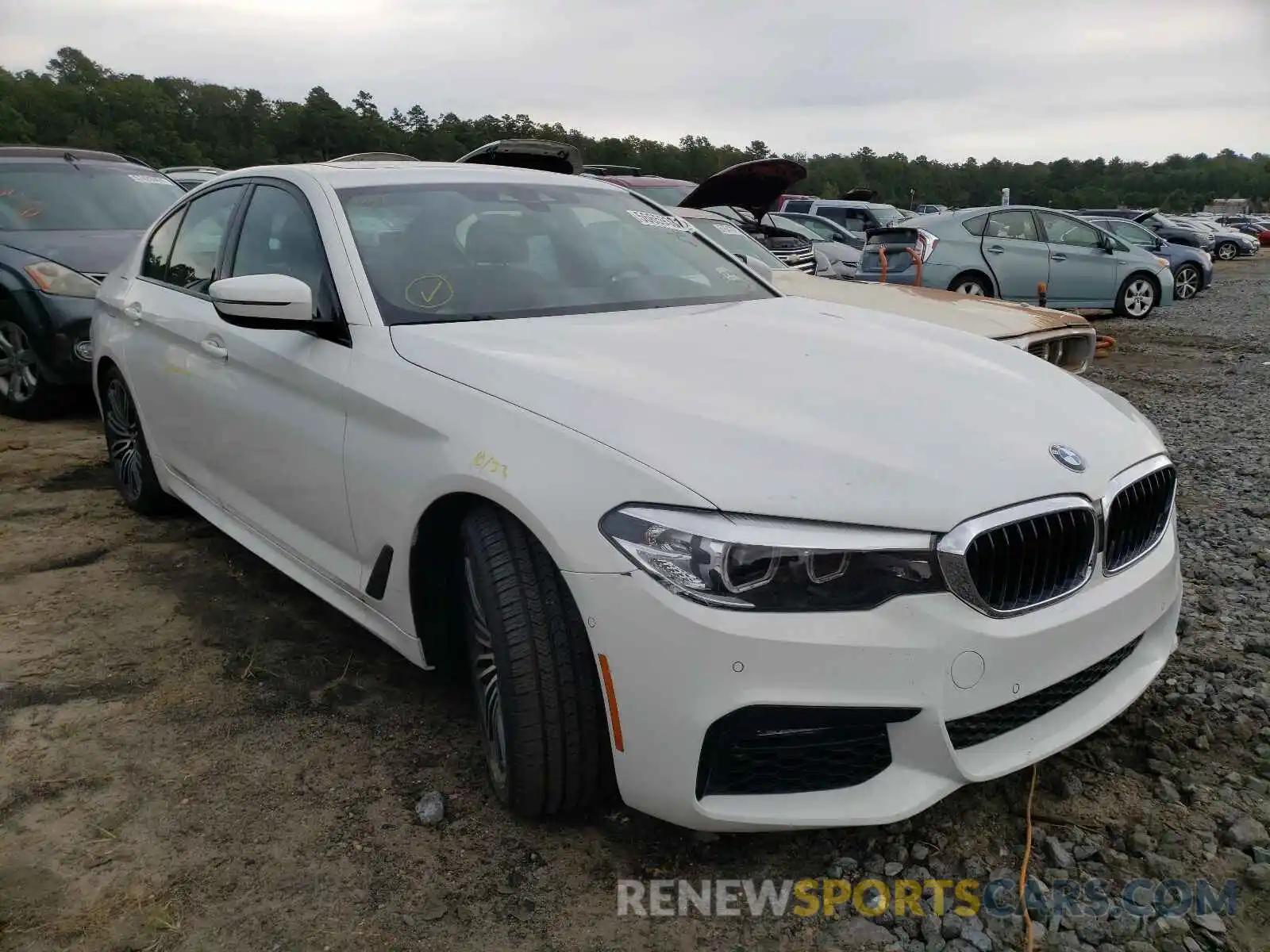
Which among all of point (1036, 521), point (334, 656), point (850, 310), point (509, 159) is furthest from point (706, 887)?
point (509, 159)

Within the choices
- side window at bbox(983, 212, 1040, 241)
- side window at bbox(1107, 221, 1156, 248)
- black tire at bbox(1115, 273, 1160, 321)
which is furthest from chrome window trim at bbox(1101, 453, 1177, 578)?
side window at bbox(1107, 221, 1156, 248)

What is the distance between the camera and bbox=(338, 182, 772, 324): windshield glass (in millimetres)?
2746

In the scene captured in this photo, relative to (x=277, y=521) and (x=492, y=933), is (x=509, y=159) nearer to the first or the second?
(x=277, y=521)

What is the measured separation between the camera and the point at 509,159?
237 inches

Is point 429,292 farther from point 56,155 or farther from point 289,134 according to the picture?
point 289,134

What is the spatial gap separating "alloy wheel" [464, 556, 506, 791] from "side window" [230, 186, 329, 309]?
98 centimetres

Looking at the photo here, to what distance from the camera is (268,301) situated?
8.57 ft

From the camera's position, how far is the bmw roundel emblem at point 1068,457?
6.80 feet

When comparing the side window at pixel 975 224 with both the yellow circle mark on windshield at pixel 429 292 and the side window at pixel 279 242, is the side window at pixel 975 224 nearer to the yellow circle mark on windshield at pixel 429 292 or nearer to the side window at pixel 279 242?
the side window at pixel 279 242

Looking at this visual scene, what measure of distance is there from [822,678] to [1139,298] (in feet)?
44.6

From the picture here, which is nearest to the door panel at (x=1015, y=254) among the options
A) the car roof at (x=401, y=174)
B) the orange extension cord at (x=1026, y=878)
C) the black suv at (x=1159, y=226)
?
the car roof at (x=401, y=174)

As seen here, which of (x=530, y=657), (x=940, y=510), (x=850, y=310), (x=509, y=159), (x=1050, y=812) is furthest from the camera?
(x=509, y=159)

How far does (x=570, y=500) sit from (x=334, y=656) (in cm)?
160

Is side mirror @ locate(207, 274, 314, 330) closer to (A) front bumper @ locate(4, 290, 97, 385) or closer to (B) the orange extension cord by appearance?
(B) the orange extension cord
